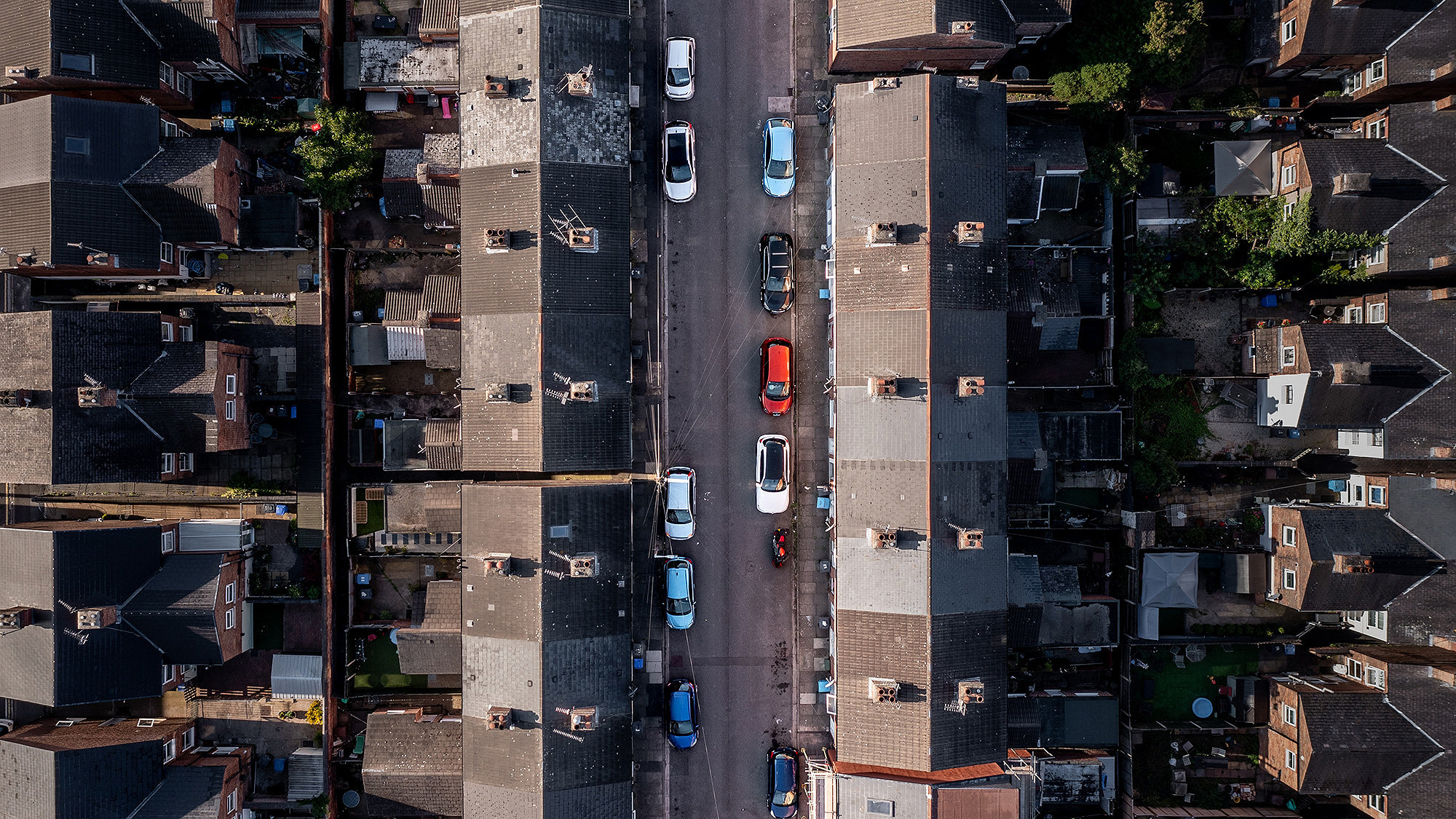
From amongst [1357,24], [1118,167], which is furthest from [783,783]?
[1357,24]

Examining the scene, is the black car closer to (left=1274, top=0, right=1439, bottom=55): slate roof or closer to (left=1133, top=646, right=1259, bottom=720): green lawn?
(left=1274, top=0, right=1439, bottom=55): slate roof

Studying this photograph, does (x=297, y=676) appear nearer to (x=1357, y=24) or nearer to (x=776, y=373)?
(x=776, y=373)

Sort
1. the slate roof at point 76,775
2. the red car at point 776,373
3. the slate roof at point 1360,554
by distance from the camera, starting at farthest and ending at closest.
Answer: the red car at point 776,373 < the slate roof at point 1360,554 < the slate roof at point 76,775

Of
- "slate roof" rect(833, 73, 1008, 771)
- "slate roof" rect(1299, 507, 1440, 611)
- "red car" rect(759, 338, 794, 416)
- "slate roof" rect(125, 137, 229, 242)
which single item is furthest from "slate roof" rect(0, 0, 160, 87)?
"slate roof" rect(1299, 507, 1440, 611)

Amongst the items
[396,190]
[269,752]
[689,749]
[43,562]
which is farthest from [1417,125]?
[43,562]

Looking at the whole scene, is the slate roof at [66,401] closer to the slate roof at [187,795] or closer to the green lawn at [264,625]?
the green lawn at [264,625]

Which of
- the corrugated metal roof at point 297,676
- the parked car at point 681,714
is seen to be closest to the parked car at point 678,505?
the parked car at point 681,714
